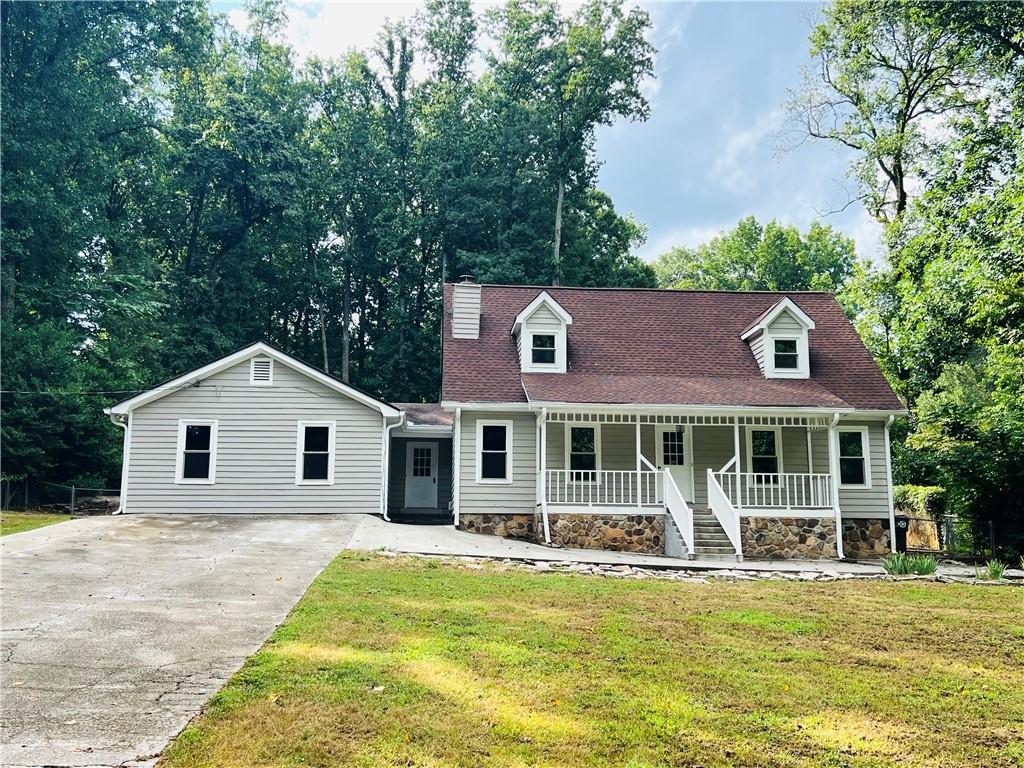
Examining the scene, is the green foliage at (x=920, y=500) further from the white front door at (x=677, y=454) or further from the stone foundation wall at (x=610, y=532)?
the stone foundation wall at (x=610, y=532)

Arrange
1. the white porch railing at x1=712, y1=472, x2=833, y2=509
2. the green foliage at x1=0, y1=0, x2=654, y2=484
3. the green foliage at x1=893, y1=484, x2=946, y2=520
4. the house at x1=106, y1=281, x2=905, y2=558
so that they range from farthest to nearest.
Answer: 1. the green foliage at x1=0, y1=0, x2=654, y2=484
2. the green foliage at x1=893, y1=484, x2=946, y2=520
3. the house at x1=106, y1=281, x2=905, y2=558
4. the white porch railing at x1=712, y1=472, x2=833, y2=509

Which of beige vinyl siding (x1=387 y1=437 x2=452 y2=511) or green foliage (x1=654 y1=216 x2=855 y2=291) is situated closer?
beige vinyl siding (x1=387 y1=437 x2=452 y2=511)

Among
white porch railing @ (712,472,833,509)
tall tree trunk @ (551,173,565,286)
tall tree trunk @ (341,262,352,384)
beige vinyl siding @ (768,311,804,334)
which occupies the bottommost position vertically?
white porch railing @ (712,472,833,509)

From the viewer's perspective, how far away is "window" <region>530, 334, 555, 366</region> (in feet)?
58.6

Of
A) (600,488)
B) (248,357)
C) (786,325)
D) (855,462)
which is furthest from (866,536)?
(248,357)

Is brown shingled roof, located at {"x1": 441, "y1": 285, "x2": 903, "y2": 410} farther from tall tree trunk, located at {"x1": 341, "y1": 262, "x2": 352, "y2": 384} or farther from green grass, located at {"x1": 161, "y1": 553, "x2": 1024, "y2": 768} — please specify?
tall tree trunk, located at {"x1": 341, "y1": 262, "x2": 352, "y2": 384}

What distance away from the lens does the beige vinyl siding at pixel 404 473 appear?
68.0 ft

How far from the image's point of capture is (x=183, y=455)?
16766 mm

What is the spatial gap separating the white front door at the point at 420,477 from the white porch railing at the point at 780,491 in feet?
A: 28.6

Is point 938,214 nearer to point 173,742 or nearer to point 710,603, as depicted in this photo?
point 710,603

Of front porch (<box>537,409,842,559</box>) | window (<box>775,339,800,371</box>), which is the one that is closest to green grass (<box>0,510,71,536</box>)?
front porch (<box>537,409,842,559</box>)

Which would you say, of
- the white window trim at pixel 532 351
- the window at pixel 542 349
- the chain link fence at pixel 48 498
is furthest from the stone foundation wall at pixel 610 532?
the chain link fence at pixel 48 498

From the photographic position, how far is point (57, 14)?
2555 cm

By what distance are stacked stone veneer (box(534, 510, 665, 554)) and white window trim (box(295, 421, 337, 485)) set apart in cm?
560
